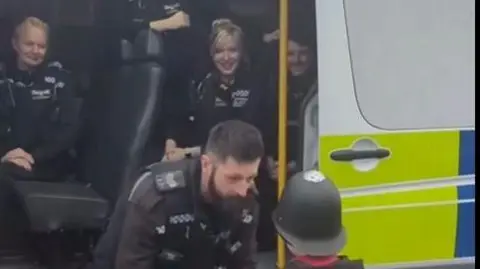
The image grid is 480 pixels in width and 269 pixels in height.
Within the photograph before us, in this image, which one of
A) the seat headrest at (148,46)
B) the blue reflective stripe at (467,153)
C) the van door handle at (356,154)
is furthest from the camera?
the blue reflective stripe at (467,153)

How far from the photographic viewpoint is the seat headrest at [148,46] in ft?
10.8

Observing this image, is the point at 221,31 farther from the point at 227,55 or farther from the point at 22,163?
the point at 22,163

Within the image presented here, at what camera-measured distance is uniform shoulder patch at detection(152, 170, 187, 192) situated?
3.28 metres

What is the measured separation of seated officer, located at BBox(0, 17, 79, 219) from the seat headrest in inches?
9.6

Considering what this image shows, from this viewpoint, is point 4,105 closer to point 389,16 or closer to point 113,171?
point 113,171

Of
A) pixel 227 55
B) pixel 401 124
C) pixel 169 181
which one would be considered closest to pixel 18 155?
pixel 169 181

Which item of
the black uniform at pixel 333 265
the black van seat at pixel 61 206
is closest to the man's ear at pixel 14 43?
the black van seat at pixel 61 206

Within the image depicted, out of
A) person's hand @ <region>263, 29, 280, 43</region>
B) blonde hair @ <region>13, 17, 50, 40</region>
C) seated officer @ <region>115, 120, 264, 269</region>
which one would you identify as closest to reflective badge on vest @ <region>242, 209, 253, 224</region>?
seated officer @ <region>115, 120, 264, 269</region>

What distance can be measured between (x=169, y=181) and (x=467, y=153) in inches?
42.2

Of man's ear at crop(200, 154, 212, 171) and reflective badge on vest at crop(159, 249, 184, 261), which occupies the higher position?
man's ear at crop(200, 154, 212, 171)

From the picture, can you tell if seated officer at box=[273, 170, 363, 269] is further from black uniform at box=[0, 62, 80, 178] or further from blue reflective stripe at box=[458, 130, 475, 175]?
blue reflective stripe at box=[458, 130, 475, 175]

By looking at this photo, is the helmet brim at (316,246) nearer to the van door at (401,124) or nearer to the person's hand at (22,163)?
the van door at (401,124)

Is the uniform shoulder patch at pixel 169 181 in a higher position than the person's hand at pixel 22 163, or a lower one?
lower

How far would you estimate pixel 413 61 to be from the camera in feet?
11.6
